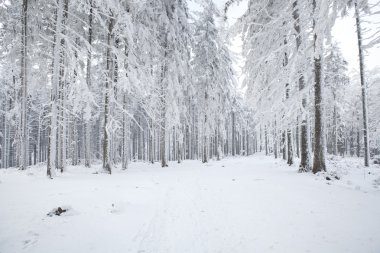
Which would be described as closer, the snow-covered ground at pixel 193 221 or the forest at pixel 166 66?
the snow-covered ground at pixel 193 221

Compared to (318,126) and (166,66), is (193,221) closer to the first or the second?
(318,126)

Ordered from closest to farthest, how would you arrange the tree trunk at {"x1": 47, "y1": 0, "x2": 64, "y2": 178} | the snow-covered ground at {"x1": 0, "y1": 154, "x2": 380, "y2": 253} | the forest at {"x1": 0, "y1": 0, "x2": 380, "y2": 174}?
the snow-covered ground at {"x1": 0, "y1": 154, "x2": 380, "y2": 253}
the forest at {"x1": 0, "y1": 0, "x2": 380, "y2": 174}
the tree trunk at {"x1": 47, "y1": 0, "x2": 64, "y2": 178}

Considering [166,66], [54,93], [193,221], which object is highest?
[166,66]

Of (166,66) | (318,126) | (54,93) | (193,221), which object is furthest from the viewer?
(166,66)

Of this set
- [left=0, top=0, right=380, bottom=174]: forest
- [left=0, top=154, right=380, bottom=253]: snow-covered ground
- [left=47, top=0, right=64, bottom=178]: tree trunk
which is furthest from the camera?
[left=47, top=0, right=64, bottom=178]: tree trunk

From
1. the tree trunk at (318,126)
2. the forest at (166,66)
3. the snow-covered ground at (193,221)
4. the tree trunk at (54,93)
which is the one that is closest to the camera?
the snow-covered ground at (193,221)

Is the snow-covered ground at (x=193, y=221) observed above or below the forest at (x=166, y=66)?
below

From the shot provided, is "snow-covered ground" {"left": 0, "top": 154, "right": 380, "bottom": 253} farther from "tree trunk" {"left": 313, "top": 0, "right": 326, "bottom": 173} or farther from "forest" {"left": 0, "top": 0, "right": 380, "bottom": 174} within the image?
"forest" {"left": 0, "top": 0, "right": 380, "bottom": 174}

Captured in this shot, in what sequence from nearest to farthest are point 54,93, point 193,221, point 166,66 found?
point 193,221 → point 54,93 → point 166,66

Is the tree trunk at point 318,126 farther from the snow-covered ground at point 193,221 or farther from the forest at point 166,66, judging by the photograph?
the snow-covered ground at point 193,221

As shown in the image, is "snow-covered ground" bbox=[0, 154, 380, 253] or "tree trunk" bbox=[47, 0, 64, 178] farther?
"tree trunk" bbox=[47, 0, 64, 178]

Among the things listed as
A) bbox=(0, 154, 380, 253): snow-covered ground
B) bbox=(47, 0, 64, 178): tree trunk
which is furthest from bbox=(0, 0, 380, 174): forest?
bbox=(0, 154, 380, 253): snow-covered ground

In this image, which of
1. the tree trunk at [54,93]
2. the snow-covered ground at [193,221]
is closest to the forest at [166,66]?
the tree trunk at [54,93]

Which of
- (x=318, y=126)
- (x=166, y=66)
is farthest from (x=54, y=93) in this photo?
(x=318, y=126)
